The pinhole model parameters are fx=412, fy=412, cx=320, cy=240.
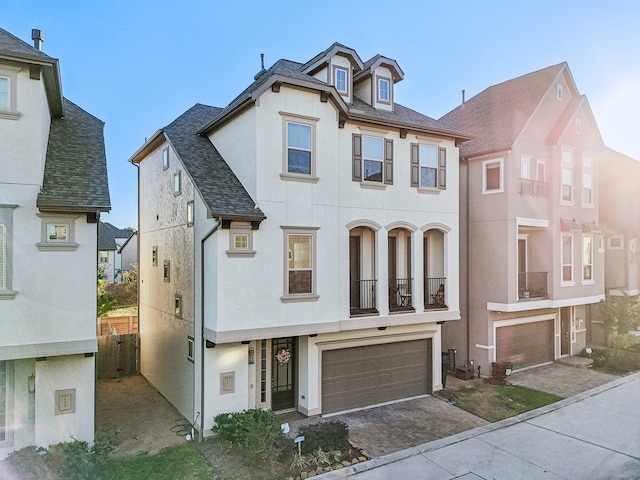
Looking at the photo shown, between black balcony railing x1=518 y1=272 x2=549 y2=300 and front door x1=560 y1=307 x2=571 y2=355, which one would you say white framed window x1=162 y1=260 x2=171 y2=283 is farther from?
front door x1=560 y1=307 x2=571 y2=355

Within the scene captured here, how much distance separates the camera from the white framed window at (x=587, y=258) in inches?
734

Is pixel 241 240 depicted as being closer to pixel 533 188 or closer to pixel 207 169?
pixel 207 169

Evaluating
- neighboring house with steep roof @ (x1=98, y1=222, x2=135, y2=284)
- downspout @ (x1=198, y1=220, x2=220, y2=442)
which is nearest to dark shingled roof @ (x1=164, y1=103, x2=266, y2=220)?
downspout @ (x1=198, y1=220, x2=220, y2=442)

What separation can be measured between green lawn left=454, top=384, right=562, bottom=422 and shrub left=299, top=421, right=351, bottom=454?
4782 mm

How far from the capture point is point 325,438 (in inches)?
373

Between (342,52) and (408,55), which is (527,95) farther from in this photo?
(342,52)

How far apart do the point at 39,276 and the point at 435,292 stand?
11.5 metres

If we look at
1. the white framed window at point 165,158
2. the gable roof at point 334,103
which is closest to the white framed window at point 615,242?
the gable roof at point 334,103

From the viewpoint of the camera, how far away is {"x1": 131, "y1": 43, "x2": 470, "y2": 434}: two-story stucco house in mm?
10602

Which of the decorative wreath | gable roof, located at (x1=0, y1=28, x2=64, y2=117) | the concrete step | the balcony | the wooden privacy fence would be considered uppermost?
gable roof, located at (x1=0, y1=28, x2=64, y2=117)

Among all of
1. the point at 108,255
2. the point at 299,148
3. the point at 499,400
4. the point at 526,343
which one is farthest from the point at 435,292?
the point at 108,255

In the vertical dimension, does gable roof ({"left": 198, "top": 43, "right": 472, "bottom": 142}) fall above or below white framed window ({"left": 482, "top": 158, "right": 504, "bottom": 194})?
above

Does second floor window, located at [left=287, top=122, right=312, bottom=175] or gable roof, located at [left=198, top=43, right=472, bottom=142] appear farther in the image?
second floor window, located at [left=287, top=122, right=312, bottom=175]

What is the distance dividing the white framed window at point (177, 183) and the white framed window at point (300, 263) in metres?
4.06
